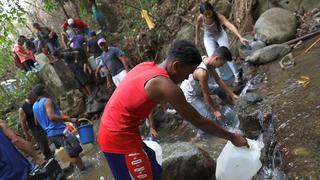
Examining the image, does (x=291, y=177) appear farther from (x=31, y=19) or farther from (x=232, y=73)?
(x=31, y=19)

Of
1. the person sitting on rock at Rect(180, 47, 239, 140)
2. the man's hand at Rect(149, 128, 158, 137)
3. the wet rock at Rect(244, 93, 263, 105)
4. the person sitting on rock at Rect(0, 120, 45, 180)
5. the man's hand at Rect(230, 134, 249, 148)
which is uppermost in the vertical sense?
the person sitting on rock at Rect(0, 120, 45, 180)

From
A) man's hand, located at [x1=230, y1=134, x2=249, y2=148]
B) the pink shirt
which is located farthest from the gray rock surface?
man's hand, located at [x1=230, y1=134, x2=249, y2=148]

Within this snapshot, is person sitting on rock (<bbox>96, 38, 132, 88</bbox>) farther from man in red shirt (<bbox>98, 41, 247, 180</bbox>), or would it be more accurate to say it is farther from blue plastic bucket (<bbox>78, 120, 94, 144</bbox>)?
man in red shirt (<bbox>98, 41, 247, 180</bbox>)

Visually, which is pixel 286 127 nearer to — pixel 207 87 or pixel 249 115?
pixel 249 115

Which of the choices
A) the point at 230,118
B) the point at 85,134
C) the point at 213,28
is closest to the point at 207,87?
the point at 230,118

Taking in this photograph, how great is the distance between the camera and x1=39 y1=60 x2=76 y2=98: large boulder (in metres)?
11.9

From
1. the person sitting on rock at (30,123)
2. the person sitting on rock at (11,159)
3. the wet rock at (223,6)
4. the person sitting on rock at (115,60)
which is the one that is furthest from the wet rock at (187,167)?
the wet rock at (223,6)

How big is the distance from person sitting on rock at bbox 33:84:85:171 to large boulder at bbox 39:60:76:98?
574 cm

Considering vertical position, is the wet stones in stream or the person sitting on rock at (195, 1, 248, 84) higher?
the person sitting on rock at (195, 1, 248, 84)

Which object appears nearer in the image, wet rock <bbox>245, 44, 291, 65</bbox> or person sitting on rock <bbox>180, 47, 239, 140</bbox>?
person sitting on rock <bbox>180, 47, 239, 140</bbox>

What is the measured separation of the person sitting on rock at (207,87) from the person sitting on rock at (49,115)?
198cm

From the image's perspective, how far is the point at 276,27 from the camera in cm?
745

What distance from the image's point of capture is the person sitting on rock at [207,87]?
4.64 metres

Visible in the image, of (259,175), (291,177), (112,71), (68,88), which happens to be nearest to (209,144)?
(259,175)
